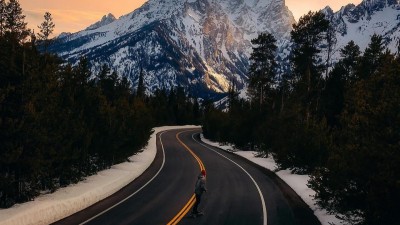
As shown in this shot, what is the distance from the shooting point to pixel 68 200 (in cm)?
1716

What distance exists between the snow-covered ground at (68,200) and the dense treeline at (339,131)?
9635 millimetres

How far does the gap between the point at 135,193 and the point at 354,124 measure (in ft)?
39.1

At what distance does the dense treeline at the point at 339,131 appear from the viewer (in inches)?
502

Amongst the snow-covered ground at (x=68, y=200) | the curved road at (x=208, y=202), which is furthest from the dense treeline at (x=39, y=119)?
the curved road at (x=208, y=202)

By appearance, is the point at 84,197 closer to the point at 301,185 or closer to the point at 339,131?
the point at 339,131

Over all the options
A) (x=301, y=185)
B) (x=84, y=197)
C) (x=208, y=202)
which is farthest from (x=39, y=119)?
(x=301, y=185)

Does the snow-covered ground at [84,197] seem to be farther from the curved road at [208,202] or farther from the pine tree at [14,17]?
the pine tree at [14,17]

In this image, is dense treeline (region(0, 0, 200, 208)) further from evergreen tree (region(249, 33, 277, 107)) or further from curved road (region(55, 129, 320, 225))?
evergreen tree (region(249, 33, 277, 107))

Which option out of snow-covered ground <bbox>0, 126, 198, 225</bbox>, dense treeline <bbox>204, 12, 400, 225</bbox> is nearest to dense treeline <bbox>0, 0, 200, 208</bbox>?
snow-covered ground <bbox>0, 126, 198, 225</bbox>

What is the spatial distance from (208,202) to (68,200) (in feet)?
21.9

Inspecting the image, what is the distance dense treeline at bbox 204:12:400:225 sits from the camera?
41.9 ft

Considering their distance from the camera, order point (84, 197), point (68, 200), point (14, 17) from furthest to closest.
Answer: point (14, 17) → point (84, 197) → point (68, 200)

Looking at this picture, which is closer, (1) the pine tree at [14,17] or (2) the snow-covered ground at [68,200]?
(2) the snow-covered ground at [68,200]

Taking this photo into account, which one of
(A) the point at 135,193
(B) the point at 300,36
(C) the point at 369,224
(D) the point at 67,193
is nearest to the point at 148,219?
(D) the point at 67,193
